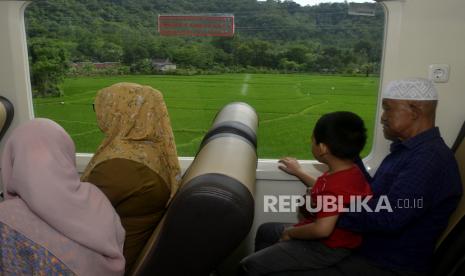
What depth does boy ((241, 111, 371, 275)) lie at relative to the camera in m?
1.47

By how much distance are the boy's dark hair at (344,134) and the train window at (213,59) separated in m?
0.88

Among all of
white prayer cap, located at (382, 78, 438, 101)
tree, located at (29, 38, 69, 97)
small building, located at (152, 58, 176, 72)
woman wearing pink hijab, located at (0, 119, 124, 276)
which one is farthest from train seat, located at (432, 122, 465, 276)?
tree, located at (29, 38, 69, 97)

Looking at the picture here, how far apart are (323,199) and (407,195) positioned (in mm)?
292

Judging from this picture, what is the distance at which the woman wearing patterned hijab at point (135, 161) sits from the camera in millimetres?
1343

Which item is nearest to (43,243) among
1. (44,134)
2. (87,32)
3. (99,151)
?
(44,134)

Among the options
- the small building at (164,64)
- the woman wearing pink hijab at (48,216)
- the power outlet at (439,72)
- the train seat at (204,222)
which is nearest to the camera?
the train seat at (204,222)

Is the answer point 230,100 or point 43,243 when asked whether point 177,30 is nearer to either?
point 230,100

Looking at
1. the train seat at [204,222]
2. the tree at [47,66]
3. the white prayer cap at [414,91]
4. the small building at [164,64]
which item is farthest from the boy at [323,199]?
the tree at [47,66]

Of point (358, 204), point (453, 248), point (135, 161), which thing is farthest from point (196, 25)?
point (453, 248)

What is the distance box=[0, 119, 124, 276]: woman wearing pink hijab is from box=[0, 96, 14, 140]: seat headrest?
4.02 feet

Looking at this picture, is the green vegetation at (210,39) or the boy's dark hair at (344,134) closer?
the boy's dark hair at (344,134)

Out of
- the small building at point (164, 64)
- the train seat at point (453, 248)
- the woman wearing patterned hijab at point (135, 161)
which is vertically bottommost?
the train seat at point (453, 248)

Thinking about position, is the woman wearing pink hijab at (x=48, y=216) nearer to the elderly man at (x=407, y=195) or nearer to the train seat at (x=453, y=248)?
the elderly man at (x=407, y=195)

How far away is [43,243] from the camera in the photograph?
1.11 m
